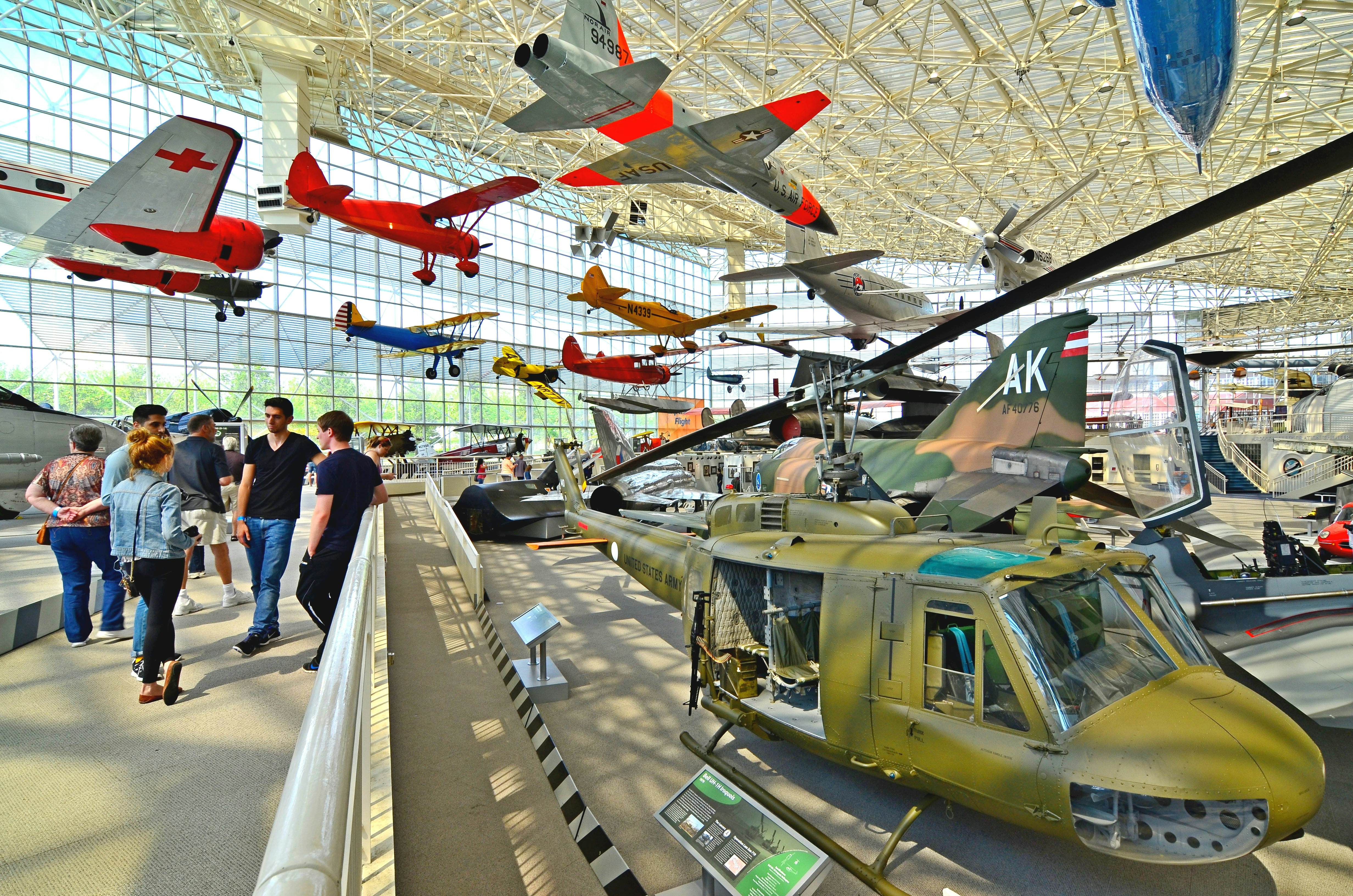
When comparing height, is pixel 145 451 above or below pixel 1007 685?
above

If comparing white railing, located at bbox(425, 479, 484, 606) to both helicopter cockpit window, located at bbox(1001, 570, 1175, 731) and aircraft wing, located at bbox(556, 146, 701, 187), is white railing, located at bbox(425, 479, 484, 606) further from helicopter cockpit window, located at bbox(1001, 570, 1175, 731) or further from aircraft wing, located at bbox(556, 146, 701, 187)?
aircraft wing, located at bbox(556, 146, 701, 187)

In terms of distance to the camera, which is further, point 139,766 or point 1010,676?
point 139,766

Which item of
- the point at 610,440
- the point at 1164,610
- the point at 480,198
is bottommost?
the point at 1164,610

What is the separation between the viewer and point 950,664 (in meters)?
2.97

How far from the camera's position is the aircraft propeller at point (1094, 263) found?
6.59ft

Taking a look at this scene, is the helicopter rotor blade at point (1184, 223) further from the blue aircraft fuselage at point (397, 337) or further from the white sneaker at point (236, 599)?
the blue aircraft fuselage at point (397, 337)

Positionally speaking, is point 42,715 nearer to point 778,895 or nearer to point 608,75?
point 778,895

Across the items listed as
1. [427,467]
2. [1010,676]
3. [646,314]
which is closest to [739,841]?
[1010,676]

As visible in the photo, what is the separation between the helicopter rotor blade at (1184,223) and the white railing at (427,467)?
22.7 meters

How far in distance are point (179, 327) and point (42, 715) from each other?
30307mm

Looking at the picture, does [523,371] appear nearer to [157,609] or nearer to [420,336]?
[420,336]

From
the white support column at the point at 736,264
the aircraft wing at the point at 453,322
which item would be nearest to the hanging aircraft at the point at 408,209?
the aircraft wing at the point at 453,322

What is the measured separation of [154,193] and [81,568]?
8.53 metres

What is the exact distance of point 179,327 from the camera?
27094 millimetres
